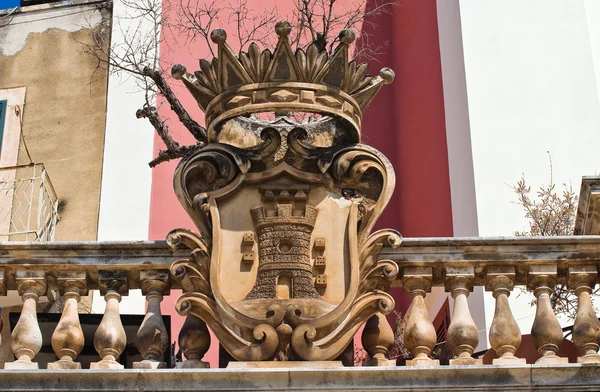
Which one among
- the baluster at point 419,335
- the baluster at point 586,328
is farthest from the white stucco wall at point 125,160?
the baluster at point 586,328

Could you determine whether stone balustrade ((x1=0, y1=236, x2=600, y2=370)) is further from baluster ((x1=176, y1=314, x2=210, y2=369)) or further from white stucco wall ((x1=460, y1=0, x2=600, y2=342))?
white stucco wall ((x1=460, y1=0, x2=600, y2=342))

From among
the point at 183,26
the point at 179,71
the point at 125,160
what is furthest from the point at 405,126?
the point at 179,71

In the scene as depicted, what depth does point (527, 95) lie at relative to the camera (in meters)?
15.3

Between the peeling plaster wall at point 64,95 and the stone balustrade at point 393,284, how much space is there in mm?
6830

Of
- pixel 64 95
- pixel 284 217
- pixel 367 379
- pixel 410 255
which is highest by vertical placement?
pixel 64 95

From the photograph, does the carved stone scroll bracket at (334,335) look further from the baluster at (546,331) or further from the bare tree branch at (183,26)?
the bare tree branch at (183,26)

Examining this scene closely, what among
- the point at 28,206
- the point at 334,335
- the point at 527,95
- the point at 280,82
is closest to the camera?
the point at 334,335

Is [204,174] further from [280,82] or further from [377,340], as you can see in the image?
[377,340]

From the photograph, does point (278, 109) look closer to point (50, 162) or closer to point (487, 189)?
point (487, 189)

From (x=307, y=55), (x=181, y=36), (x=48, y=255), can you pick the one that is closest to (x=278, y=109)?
(x=307, y=55)

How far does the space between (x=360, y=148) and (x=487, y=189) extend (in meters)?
5.40

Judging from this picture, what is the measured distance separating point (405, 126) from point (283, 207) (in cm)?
796

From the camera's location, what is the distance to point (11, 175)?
53.6 ft

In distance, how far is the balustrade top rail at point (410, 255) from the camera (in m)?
9.13
